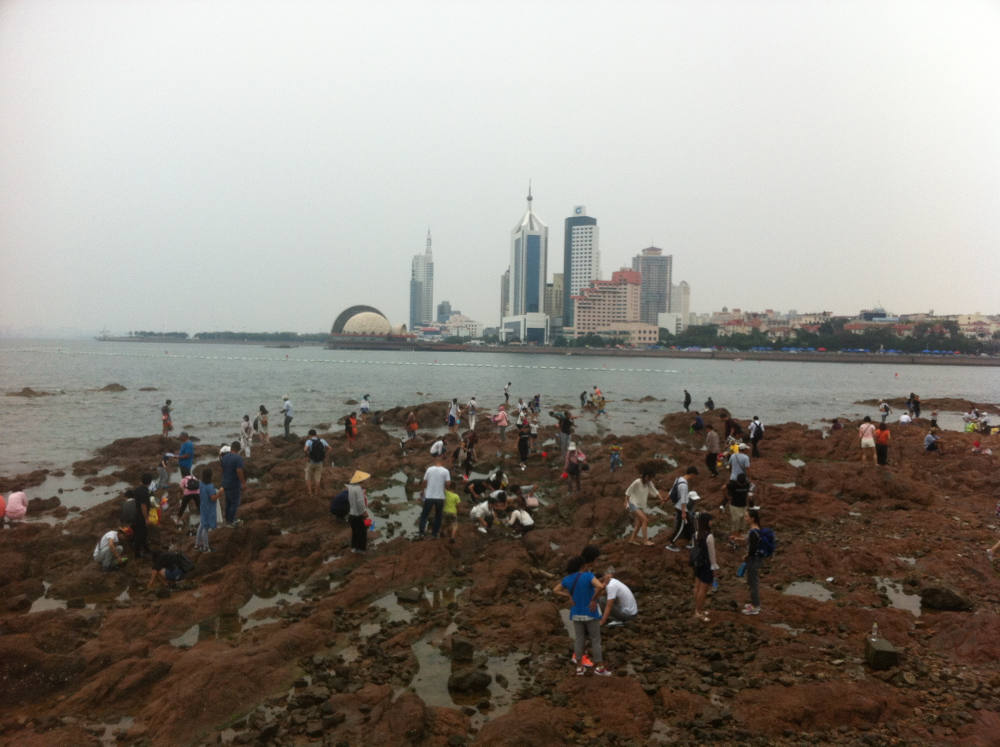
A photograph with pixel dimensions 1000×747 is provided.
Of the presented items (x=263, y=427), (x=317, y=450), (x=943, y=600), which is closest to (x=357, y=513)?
(x=317, y=450)

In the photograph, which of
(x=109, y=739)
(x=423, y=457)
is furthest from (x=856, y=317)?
(x=109, y=739)

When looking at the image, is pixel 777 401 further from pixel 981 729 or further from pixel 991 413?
pixel 981 729

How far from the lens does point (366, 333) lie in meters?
179

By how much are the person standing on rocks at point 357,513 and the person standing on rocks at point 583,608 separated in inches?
A: 195

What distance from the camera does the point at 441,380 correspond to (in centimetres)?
6750

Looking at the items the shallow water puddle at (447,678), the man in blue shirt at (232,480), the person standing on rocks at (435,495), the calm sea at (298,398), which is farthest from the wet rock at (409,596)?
the calm sea at (298,398)

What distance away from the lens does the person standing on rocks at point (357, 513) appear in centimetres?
1022

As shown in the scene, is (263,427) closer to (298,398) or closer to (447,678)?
(447,678)

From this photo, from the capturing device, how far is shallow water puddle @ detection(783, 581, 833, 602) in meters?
8.51

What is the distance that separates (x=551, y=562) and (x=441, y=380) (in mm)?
58083

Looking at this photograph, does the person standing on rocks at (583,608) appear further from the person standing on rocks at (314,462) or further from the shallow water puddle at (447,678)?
the person standing on rocks at (314,462)

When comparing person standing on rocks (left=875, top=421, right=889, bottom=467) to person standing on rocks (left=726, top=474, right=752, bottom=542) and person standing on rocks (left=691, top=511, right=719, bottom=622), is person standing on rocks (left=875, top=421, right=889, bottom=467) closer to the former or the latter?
person standing on rocks (left=726, top=474, right=752, bottom=542)

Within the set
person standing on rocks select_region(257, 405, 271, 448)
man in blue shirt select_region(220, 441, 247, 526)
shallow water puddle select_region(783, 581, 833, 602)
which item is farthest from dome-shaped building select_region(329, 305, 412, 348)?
shallow water puddle select_region(783, 581, 833, 602)

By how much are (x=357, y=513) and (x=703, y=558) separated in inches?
243
